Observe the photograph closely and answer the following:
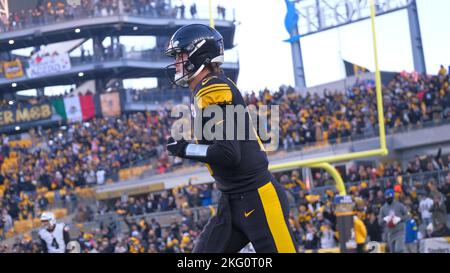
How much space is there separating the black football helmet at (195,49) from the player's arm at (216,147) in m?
0.31

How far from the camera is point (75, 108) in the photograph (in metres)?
37.0

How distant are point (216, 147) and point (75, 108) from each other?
32881mm

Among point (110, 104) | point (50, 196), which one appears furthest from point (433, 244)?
point (110, 104)

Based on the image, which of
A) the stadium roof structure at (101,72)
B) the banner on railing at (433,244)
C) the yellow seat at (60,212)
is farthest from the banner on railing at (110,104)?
the banner on railing at (433,244)

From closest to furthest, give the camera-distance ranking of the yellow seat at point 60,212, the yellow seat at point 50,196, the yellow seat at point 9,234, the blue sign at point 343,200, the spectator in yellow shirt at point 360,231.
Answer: the blue sign at point 343,200, the spectator in yellow shirt at point 360,231, the yellow seat at point 9,234, the yellow seat at point 60,212, the yellow seat at point 50,196

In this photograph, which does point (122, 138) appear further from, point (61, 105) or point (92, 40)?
point (92, 40)

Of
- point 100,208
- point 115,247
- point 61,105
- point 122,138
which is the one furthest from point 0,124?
point 115,247

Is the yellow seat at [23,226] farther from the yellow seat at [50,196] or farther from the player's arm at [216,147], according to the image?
the player's arm at [216,147]

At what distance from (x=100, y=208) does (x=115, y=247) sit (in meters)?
5.15

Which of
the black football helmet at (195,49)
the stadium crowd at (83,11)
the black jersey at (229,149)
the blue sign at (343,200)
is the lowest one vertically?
the blue sign at (343,200)

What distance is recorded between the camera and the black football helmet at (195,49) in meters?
5.15

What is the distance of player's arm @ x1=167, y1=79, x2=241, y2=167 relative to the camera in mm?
4812

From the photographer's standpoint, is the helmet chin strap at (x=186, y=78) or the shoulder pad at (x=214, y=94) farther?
the helmet chin strap at (x=186, y=78)
